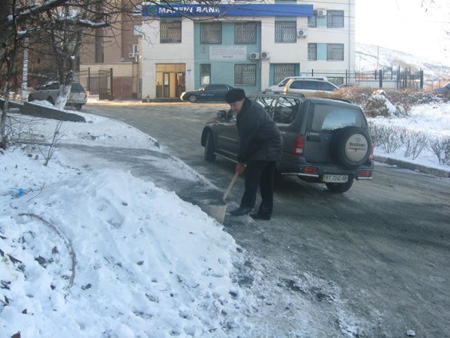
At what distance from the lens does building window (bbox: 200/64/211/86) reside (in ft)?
135

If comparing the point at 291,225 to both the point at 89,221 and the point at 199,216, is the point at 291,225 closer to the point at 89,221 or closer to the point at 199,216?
the point at 199,216

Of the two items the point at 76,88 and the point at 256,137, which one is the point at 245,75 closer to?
the point at 76,88

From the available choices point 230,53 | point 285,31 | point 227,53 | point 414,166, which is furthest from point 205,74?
point 414,166

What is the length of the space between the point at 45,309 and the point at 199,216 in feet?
8.51

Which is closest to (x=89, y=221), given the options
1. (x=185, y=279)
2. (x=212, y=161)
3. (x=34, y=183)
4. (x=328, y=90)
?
(x=185, y=279)

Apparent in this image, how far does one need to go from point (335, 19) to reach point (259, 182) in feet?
139

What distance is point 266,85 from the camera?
40.9 metres

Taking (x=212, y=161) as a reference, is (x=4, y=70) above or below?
above

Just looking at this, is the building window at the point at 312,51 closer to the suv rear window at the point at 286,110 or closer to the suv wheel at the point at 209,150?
the suv wheel at the point at 209,150

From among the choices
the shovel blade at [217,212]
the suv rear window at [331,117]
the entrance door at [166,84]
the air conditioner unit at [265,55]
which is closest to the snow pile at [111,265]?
the shovel blade at [217,212]

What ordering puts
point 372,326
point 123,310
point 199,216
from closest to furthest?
1. point 123,310
2. point 372,326
3. point 199,216

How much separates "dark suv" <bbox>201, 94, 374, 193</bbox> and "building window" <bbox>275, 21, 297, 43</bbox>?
33.9 metres

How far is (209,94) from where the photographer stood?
3544 centimetres

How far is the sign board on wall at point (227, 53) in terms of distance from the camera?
40562 mm
